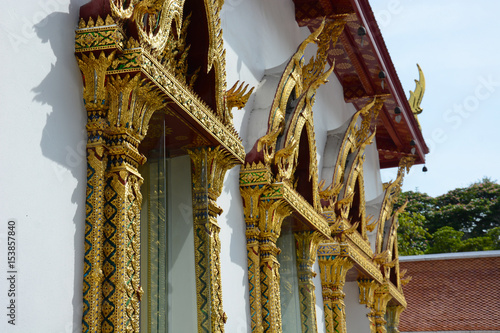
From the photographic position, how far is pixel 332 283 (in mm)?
6656

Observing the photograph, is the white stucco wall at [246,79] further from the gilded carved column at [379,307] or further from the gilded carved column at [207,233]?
the gilded carved column at [379,307]

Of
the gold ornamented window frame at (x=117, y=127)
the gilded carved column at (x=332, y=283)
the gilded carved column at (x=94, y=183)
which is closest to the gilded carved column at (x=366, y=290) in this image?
the gilded carved column at (x=332, y=283)

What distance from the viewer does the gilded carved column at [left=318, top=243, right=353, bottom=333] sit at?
21.5 feet

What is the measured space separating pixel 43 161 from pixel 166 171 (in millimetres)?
1370

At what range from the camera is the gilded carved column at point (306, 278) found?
555cm

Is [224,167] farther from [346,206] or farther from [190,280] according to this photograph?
[346,206]

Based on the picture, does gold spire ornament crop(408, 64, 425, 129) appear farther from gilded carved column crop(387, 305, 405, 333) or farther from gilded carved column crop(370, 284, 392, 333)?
gilded carved column crop(370, 284, 392, 333)

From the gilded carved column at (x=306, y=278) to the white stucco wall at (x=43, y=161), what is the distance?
9.85 feet

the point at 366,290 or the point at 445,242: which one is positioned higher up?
the point at 445,242

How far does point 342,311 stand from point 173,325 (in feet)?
10.8

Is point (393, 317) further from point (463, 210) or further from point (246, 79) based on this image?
point (463, 210)

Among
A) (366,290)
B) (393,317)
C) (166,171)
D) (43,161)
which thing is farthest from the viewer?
(393,317)

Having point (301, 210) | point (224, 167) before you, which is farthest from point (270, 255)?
point (224, 167)

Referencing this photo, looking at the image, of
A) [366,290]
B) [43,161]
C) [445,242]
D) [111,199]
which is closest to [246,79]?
[111,199]
